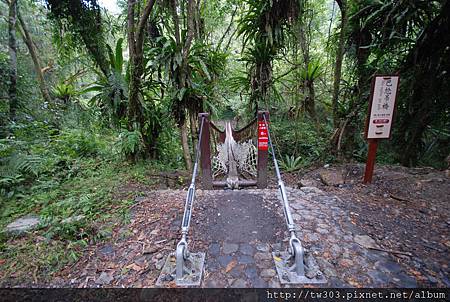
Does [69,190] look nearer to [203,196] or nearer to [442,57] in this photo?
[203,196]

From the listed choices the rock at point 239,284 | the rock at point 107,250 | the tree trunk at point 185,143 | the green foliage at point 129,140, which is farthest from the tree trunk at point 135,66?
the rock at point 239,284

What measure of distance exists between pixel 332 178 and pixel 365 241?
49.3 inches

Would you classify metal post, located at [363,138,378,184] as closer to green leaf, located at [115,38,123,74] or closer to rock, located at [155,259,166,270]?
rock, located at [155,259,166,270]

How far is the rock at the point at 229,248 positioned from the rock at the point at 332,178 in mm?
1583

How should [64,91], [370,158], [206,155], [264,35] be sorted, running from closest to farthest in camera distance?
[370,158] → [206,155] → [264,35] → [64,91]

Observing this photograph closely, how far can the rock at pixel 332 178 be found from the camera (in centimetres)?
232

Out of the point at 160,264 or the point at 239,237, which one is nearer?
the point at 160,264

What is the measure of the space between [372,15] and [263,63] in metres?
1.43

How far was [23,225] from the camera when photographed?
4.62 feet

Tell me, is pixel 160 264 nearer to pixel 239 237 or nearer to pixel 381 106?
pixel 239 237

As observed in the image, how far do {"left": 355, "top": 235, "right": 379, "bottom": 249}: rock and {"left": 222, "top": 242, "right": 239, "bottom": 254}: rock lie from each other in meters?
0.73

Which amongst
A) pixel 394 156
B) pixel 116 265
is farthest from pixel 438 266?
pixel 394 156

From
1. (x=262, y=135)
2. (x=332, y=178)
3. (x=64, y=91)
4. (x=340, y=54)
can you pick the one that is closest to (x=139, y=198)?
(x=262, y=135)

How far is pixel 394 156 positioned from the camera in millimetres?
2873
